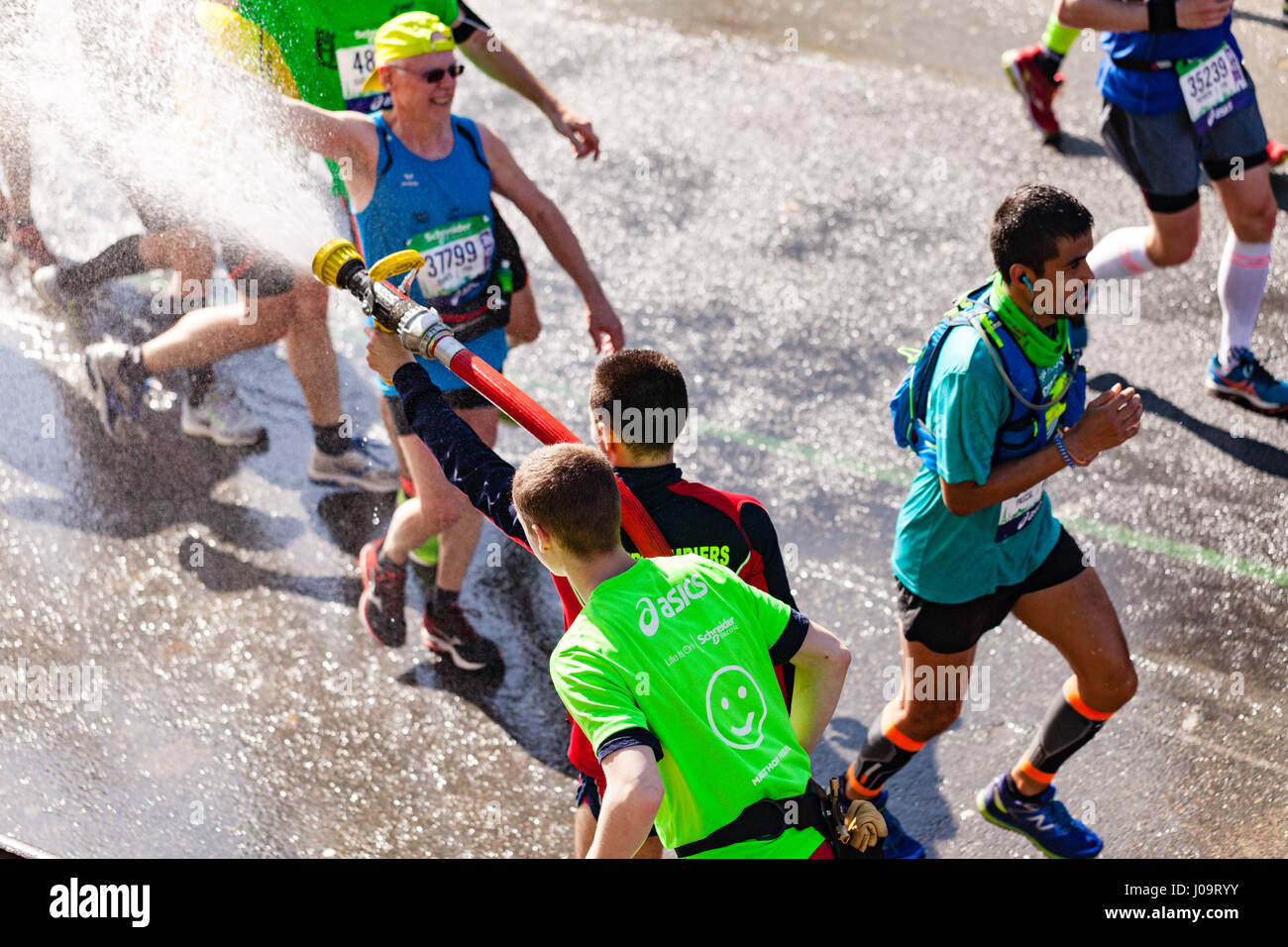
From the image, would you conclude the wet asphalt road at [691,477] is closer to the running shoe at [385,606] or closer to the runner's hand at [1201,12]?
the running shoe at [385,606]

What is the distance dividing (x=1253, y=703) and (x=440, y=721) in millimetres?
2729

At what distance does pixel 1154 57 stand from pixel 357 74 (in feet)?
10.7

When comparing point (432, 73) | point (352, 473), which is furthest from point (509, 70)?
point (352, 473)

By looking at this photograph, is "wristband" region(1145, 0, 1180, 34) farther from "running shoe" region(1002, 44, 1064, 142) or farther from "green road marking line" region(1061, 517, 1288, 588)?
"running shoe" region(1002, 44, 1064, 142)

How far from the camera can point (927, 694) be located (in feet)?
12.6

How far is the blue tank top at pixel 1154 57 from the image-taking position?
559cm

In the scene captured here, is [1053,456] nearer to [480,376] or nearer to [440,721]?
[480,376]

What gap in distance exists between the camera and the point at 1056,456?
11.4ft

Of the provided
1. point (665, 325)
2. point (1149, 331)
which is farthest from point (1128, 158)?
point (665, 325)

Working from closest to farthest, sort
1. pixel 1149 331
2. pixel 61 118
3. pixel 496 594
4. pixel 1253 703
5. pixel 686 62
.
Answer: pixel 1253 703, pixel 496 594, pixel 61 118, pixel 1149 331, pixel 686 62

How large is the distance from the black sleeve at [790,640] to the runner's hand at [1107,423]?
982 millimetres
